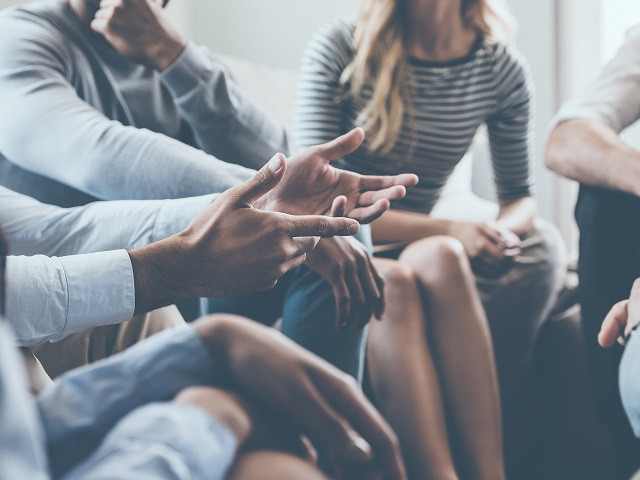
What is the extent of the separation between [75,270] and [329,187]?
281mm

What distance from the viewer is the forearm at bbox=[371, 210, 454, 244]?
1.29 meters

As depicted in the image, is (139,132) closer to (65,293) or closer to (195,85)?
(195,85)

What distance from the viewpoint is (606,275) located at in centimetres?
110

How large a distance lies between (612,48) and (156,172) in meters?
1.77

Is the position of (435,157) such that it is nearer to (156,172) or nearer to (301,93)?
(301,93)

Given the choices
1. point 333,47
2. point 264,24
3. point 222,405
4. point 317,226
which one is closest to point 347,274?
point 317,226

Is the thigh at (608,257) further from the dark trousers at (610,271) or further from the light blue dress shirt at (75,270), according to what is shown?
the light blue dress shirt at (75,270)

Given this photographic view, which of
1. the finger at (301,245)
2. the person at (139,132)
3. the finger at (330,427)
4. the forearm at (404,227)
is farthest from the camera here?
the forearm at (404,227)

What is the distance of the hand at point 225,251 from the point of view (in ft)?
2.37

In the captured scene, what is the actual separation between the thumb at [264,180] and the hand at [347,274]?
10.2 inches

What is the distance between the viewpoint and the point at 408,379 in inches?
41.7

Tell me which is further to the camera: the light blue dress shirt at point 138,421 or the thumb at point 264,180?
the thumb at point 264,180

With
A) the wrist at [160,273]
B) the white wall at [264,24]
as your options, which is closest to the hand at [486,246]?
the wrist at [160,273]

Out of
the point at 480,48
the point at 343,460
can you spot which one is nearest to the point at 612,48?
the point at 480,48
